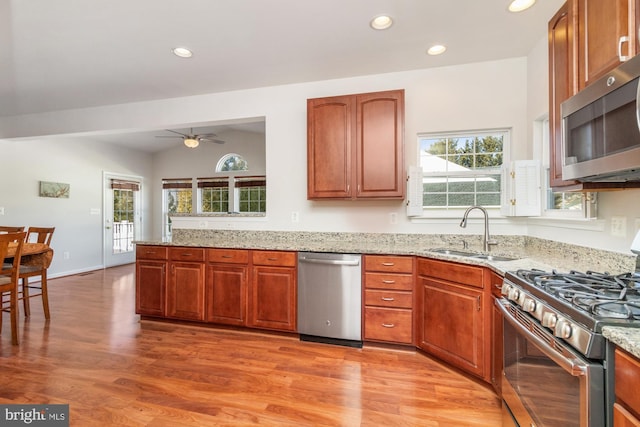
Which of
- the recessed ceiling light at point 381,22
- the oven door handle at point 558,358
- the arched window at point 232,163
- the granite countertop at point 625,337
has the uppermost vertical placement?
the recessed ceiling light at point 381,22

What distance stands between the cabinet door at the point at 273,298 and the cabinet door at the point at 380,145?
105cm

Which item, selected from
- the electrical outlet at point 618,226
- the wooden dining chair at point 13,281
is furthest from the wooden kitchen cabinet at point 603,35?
the wooden dining chair at point 13,281

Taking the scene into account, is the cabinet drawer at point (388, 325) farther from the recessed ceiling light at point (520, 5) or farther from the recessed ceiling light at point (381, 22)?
the recessed ceiling light at point (520, 5)

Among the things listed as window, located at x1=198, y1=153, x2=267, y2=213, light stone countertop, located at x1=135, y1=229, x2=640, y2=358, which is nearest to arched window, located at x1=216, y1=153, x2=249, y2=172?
window, located at x1=198, y1=153, x2=267, y2=213

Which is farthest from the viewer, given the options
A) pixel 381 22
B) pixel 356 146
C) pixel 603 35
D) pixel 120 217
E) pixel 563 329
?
pixel 120 217

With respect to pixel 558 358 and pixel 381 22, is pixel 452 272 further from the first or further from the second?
pixel 381 22

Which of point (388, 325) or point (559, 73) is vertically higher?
point (559, 73)

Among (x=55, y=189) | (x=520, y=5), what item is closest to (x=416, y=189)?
(x=520, y=5)

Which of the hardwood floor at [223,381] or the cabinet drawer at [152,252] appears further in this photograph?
the cabinet drawer at [152,252]

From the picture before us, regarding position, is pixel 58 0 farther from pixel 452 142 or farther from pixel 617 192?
pixel 617 192

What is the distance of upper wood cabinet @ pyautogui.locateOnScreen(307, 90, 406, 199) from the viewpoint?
9.21ft

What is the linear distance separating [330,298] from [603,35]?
2313mm

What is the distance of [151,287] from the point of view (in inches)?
125

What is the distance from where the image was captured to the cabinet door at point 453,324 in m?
2.04
